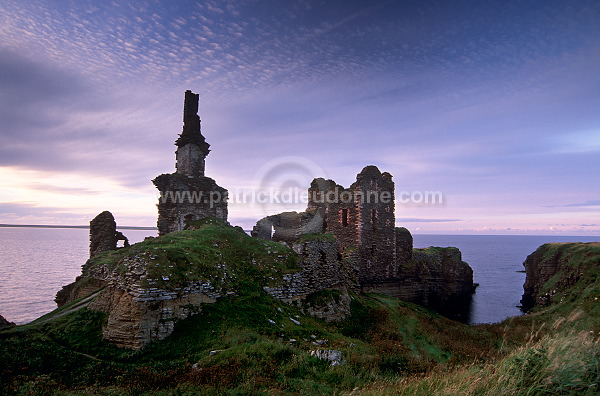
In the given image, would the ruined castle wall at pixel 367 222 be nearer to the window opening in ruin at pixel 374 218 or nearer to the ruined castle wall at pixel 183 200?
the window opening in ruin at pixel 374 218

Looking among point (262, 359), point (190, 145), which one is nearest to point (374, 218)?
point (190, 145)

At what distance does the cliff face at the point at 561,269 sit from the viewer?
27.3 metres

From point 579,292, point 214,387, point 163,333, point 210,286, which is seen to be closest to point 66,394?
point 214,387

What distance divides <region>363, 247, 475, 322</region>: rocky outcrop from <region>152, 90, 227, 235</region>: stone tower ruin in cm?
1787

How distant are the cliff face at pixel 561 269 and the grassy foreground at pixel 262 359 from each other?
1600 cm

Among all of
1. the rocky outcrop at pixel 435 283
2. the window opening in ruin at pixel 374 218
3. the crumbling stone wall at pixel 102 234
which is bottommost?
the rocky outcrop at pixel 435 283

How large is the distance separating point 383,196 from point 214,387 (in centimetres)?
2952

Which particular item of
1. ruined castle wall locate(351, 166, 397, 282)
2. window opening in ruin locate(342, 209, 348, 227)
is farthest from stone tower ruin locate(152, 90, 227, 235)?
ruined castle wall locate(351, 166, 397, 282)

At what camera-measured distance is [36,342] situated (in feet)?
35.1

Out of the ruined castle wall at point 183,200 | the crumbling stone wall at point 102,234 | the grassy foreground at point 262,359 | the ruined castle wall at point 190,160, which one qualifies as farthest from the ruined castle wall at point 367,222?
the crumbling stone wall at point 102,234

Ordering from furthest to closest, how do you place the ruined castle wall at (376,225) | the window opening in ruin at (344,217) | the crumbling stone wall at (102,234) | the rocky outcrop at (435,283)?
the rocky outcrop at (435,283) → the window opening in ruin at (344,217) → the ruined castle wall at (376,225) → the crumbling stone wall at (102,234)

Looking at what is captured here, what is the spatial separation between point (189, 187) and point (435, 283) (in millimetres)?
32714

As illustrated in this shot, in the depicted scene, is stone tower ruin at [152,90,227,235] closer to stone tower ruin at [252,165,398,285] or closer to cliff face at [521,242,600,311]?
stone tower ruin at [252,165,398,285]

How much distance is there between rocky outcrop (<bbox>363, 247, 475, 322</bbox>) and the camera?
36094mm
